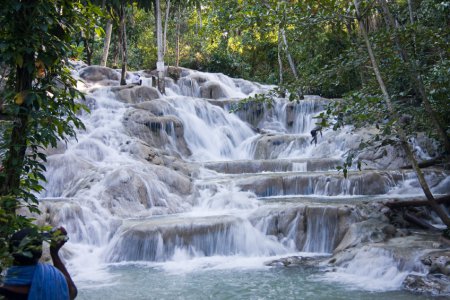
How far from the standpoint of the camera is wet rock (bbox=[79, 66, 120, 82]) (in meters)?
A: 22.3

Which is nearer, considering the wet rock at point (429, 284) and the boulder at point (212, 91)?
the wet rock at point (429, 284)

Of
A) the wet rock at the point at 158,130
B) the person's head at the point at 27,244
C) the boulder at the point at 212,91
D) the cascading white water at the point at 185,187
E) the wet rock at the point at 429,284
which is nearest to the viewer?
the person's head at the point at 27,244

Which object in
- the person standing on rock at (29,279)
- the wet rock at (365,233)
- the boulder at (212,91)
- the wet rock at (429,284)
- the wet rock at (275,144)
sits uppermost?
the boulder at (212,91)

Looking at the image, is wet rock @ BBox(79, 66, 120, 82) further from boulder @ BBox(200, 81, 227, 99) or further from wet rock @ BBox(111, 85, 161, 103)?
boulder @ BBox(200, 81, 227, 99)

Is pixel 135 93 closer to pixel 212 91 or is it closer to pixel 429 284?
pixel 212 91

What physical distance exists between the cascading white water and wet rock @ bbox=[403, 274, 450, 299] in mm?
2369

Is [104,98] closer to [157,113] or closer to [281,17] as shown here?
[157,113]

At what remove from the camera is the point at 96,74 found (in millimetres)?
22688

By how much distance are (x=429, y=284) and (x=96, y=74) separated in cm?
1951

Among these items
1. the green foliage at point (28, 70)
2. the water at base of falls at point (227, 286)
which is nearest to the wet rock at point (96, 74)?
the water at base of falls at point (227, 286)

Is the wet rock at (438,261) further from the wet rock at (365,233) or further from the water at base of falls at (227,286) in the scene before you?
the wet rock at (365,233)

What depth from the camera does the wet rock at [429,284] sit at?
6.08m

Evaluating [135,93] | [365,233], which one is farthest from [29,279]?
[135,93]

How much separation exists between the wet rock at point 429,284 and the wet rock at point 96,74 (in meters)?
18.8
